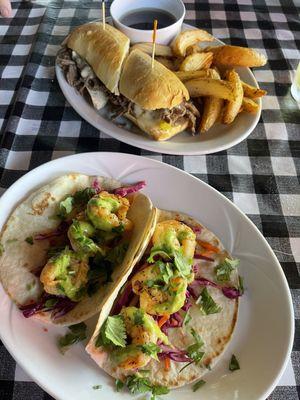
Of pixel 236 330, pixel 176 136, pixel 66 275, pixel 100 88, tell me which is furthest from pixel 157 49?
pixel 236 330

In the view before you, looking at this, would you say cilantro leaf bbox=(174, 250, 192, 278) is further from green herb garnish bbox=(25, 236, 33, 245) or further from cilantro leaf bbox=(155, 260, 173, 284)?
green herb garnish bbox=(25, 236, 33, 245)

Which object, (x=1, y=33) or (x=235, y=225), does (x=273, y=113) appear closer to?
(x=235, y=225)

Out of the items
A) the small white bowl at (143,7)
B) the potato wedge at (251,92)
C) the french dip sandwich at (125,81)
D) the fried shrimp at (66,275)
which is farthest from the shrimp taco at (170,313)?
the small white bowl at (143,7)

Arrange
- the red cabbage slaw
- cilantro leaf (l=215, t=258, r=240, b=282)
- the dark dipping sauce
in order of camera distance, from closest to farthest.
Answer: the red cabbage slaw
cilantro leaf (l=215, t=258, r=240, b=282)
the dark dipping sauce

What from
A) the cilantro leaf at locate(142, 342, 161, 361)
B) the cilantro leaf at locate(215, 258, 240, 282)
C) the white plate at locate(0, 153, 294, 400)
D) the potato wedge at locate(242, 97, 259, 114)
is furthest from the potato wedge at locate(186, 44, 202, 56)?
the cilantro leaf at locate(142, 342, 161, 361)

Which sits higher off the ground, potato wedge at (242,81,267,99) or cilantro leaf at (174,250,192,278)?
potato wedge at (242,81,267,99)

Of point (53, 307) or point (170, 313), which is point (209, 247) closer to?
point (170, 313)
